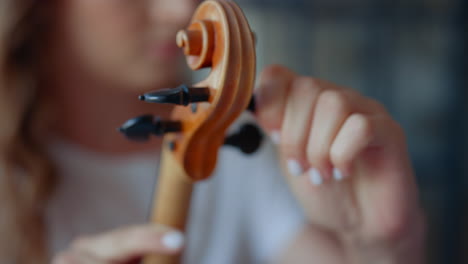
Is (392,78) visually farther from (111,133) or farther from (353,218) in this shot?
(353,218)

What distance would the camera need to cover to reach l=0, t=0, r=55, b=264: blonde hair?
51 centimetres

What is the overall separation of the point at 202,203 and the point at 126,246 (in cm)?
32

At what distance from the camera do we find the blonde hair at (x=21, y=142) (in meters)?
0.51

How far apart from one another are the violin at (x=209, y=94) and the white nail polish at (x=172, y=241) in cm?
7

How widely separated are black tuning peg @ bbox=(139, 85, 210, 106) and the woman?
0.04 meters

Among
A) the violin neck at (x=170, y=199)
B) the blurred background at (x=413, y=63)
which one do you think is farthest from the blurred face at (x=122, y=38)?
the blurred background at (x=413, y=63)

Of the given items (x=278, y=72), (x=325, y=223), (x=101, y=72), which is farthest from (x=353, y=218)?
(x=101, y=72)

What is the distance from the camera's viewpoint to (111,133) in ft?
2.05

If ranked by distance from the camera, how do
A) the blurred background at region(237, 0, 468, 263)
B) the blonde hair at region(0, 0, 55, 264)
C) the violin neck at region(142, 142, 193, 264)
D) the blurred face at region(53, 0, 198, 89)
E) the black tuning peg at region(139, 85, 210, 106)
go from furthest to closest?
the blurred background at region(237, 0, 468, 263) < the blonde hair at region(0, 0, 55, 264) < the blurred face at region(53, 0, 198, 89) < the violin neck at region(142, 142, 193, 264) < the black tuning peg at region(139, 85, 210, 106)

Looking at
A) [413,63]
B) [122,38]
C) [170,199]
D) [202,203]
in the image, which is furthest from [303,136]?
[413,63]

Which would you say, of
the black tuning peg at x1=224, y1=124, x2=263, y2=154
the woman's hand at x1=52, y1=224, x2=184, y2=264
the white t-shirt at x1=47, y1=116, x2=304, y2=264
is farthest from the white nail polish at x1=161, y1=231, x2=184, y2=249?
the white t-shirt at x1=47, y1=116, x2=304, y2=264

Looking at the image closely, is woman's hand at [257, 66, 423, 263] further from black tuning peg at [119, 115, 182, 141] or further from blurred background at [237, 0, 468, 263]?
blurred background at [237, 0, 468, 263]

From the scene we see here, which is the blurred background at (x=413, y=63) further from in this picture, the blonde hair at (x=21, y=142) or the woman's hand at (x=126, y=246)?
the woman's hand at (x=126, y=246)

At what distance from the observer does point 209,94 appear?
0.63 feet
